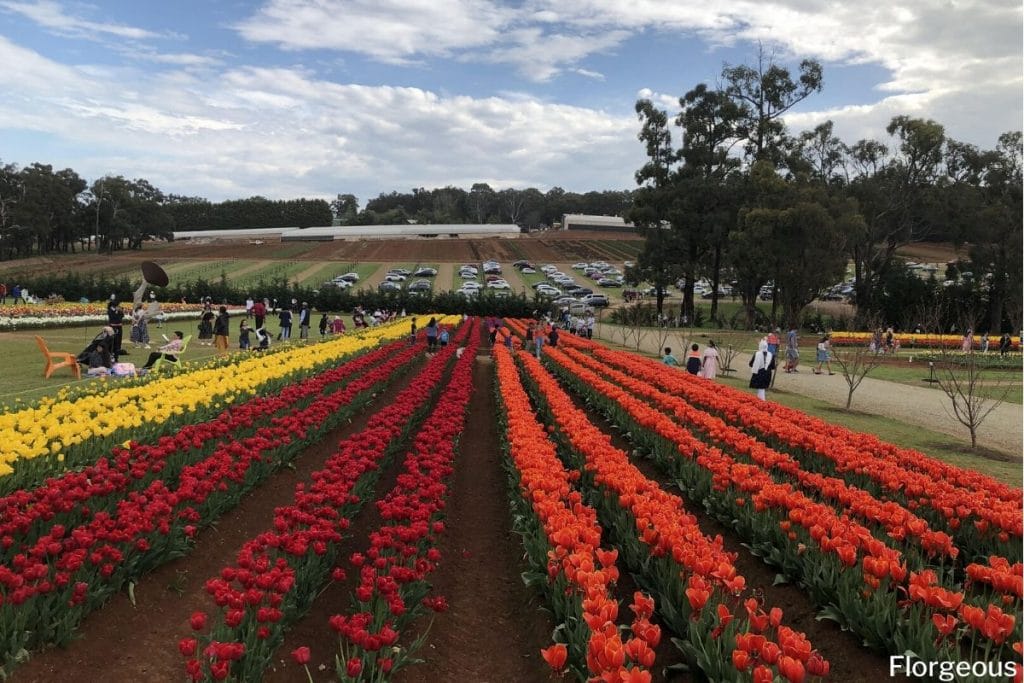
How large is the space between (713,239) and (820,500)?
155ft

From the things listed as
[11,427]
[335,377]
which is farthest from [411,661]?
[335,377]

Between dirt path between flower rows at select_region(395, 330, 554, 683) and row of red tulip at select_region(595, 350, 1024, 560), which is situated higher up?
row of red tulip at select_region(595, 350, 1024, 560)

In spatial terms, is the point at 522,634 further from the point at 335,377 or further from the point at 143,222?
the point at 143,222

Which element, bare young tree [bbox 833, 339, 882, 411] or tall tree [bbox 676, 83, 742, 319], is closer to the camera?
bare young tree [bbox 833, 339, 882, 411]

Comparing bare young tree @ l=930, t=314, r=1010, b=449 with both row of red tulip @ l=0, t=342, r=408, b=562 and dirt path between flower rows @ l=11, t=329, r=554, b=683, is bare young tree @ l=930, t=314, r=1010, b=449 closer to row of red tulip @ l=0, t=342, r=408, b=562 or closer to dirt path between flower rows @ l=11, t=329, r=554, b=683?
dirt path between flower rows @ l=11, t=329, r=554, b=683

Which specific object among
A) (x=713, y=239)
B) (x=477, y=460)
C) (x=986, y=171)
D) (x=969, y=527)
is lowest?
(x=477, y=460)

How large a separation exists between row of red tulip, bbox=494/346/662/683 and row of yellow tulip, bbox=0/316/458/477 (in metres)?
4.62

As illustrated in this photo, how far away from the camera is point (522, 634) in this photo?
5125mm

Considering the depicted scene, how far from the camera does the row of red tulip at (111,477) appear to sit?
5203mm

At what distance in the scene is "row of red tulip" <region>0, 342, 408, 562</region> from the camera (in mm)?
5203

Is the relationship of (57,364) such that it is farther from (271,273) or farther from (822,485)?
(271,273)

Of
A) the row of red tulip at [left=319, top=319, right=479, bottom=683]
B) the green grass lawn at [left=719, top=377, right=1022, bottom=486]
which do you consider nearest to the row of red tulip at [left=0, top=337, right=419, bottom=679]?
the row of red tulip at [left=319, top=319, right=479, bottom=683]

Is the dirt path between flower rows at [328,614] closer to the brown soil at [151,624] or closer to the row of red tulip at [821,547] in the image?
the brown soil at [151,624]

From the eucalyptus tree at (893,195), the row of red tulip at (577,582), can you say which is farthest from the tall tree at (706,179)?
the row of red tulip at (577,582)
